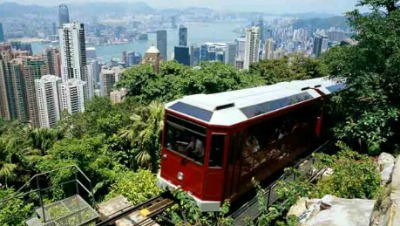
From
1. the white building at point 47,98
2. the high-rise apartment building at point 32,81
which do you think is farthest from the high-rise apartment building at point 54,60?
the white building at point 47,98

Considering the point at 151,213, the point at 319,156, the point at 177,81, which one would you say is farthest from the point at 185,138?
the point at 177,81

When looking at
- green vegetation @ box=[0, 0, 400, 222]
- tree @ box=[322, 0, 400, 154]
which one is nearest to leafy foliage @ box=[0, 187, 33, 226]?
green vegetation @ box=[0, 0, 400, 222]

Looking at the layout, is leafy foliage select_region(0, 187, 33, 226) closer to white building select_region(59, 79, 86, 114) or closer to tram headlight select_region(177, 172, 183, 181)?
tram headlight select_region(177, 172, 183, 181)

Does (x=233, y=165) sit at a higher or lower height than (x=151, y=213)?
higher

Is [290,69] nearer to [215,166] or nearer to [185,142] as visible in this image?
[185,142]

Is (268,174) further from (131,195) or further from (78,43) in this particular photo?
(78,43)

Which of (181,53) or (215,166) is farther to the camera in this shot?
(181,53)

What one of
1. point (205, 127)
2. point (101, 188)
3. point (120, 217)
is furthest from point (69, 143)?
point (205, 127)

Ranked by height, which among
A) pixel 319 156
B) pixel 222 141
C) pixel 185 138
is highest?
pixel 222 141
